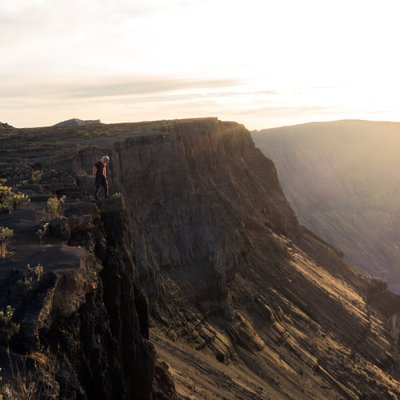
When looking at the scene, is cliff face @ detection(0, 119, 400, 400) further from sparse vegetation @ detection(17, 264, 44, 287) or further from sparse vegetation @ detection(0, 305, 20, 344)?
sparse vegetation @ detection(0, 305, 20, 344)

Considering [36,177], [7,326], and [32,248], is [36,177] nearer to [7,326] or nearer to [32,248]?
[32,248]

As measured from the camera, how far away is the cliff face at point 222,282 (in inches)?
1048

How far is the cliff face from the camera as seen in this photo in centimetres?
2662

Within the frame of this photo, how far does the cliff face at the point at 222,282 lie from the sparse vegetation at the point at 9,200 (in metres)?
1.40

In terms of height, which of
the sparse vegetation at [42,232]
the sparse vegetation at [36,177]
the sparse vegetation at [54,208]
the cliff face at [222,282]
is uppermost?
the sparse vegetation at [36,177]

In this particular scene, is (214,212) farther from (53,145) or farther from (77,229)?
(77,229)

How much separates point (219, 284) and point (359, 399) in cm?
935

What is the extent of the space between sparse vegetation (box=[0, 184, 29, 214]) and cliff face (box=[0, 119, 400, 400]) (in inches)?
55.0

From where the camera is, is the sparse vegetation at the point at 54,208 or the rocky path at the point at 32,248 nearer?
the rocky path at the point at 32,248

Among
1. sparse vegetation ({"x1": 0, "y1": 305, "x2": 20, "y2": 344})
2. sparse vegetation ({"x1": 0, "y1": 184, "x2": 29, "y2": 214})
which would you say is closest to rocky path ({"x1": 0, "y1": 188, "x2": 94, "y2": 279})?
sparse vegetation ({"x1": 0, "y1": 184, "x2": 29, "y2": 214})

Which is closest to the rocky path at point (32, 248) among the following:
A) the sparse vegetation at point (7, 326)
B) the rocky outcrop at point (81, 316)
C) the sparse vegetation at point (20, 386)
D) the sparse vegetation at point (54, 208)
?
the rocky outcrop at point (81, 316)

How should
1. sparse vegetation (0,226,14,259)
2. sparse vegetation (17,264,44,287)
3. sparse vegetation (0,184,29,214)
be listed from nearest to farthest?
sparse vegetation (17,264,44,287)
sparse vegetation (0,226,14,259)
sparse vegetation (0,184,29,214)

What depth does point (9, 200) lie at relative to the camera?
45.3 feet

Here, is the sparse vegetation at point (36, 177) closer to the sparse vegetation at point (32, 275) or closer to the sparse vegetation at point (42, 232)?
the sparse vegetation at point (42, 232)
